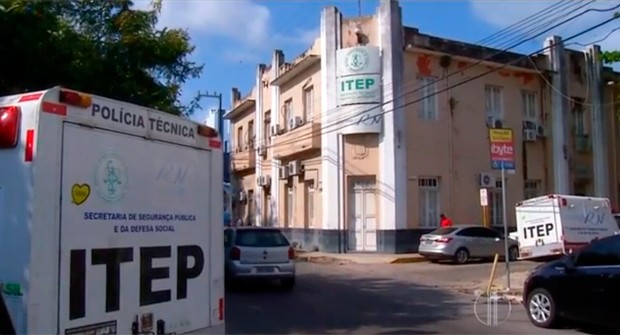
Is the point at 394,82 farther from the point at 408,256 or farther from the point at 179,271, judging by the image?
the point at 179,271

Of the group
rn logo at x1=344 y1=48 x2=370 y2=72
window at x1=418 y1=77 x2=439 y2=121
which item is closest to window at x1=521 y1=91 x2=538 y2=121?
window at x1=418 y1=77 x2=439 y2=121

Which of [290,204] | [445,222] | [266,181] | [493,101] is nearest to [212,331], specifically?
[445,222]

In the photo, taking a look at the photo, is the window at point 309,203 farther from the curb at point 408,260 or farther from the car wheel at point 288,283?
the car wheel at point 288,283

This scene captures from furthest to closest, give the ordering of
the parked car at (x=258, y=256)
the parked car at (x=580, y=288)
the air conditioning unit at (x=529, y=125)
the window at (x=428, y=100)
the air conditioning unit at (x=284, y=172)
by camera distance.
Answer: the air conditioning unit at (x=284, y=172) < the air conditioning unit at (x=529, y=125) < the window at (x=428, y=100) < the parked car at (x=258, y=256) < the parked car at (x=580, y=288)

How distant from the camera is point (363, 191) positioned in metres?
28.8

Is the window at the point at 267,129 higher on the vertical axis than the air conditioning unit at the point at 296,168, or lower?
higher

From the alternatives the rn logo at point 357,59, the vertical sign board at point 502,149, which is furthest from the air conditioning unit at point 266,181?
the vertical sign board at point 502,149

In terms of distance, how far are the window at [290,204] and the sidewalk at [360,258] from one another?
565cm

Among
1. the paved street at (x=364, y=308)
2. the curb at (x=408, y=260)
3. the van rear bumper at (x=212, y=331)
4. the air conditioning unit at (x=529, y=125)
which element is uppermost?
the air conditioning unit at (x=529, y=125)

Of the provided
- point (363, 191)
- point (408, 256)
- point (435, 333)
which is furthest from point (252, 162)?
point (435, 333)

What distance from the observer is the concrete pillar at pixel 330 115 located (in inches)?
1130

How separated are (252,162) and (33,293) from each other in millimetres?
34616

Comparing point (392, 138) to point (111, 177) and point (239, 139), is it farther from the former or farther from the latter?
point (111, 177)

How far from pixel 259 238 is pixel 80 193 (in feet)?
39.0
